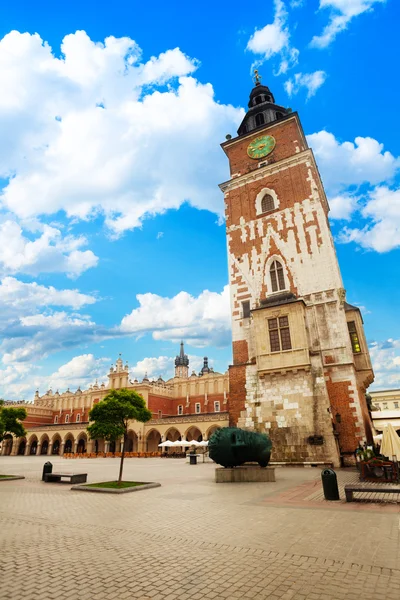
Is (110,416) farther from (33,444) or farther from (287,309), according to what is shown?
(33,444)

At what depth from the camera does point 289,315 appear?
67.9 feet

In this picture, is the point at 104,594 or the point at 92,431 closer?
the point at 104,594

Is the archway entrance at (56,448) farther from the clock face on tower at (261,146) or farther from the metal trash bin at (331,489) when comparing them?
the metal trash bin at (331,489)

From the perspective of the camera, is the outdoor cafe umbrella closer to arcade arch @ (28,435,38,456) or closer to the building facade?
the building facade

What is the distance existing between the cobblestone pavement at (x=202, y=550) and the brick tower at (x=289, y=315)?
1015 centimetres

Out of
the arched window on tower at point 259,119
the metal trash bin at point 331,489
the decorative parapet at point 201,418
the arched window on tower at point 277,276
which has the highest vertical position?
the arched window on tower at point 259,119

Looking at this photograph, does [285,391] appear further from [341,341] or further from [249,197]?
[249,197]

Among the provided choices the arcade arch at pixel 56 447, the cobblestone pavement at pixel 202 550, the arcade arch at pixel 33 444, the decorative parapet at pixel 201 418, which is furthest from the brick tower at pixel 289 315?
the arcade arch at pixel 33 444

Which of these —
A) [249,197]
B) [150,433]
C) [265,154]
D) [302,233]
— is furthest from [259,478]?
[150,433]

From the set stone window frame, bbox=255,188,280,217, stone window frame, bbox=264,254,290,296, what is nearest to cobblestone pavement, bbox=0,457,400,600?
stone window frame, bbox=264,254,290,296

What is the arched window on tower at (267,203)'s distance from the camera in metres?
25.3

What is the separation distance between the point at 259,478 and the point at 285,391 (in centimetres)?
738

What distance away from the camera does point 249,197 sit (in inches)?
1032

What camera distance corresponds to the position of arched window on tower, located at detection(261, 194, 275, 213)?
25.3 m
